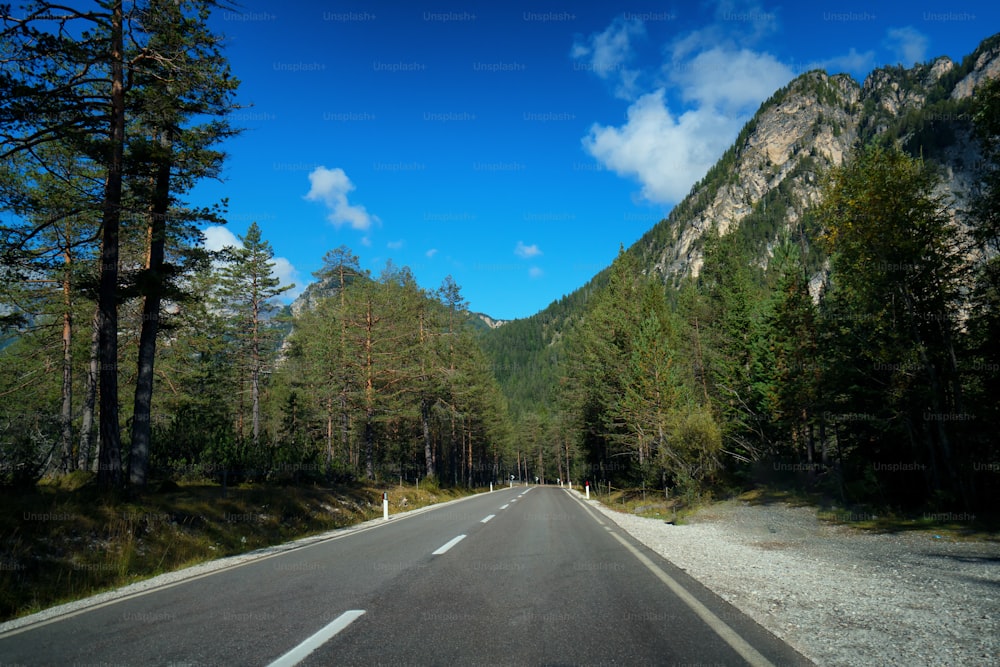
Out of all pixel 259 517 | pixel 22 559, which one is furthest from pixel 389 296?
pixel 22 559

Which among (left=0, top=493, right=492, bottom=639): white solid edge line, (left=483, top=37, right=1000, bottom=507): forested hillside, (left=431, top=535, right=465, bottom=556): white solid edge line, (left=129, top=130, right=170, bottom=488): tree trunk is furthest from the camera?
(left=483, top=37, right=1000, bottom=507): forested hillside

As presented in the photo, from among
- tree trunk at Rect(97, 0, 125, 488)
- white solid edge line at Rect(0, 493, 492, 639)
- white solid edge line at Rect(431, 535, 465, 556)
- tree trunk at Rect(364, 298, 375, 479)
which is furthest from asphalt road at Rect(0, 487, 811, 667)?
tree trunk at Rect(364, 298, 375, 479)

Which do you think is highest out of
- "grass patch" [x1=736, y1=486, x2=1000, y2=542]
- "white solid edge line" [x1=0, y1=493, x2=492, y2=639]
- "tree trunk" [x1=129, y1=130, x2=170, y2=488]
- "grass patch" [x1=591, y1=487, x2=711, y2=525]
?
"tree trunk" [x1=129, y1=130, x2=170, y2=488]

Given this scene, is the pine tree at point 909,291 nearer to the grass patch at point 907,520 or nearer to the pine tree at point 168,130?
the grass patch at point 907,520

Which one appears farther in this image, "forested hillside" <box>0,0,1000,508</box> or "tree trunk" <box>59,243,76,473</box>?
"tree trunk" <box>59,243,76,473</box>

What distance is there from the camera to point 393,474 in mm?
50156

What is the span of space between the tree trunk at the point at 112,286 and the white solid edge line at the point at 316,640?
30.1 ft

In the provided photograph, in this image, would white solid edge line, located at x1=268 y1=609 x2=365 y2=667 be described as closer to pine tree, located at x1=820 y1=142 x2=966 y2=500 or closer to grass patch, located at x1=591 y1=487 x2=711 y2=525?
grass patch, located at x1=591 y1=487 x2=711 y2=525

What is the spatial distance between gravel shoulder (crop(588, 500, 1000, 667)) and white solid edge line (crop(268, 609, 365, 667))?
4.00 meters

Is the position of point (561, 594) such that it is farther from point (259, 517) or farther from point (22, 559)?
point (259, 517)

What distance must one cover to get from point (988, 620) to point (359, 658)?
5.93 m

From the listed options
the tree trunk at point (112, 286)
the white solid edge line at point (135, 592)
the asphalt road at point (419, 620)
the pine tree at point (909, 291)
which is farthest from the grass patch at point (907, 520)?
the tree trunk at point (112, 286)

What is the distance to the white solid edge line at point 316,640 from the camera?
3933 mm

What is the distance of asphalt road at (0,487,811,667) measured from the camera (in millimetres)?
4102
